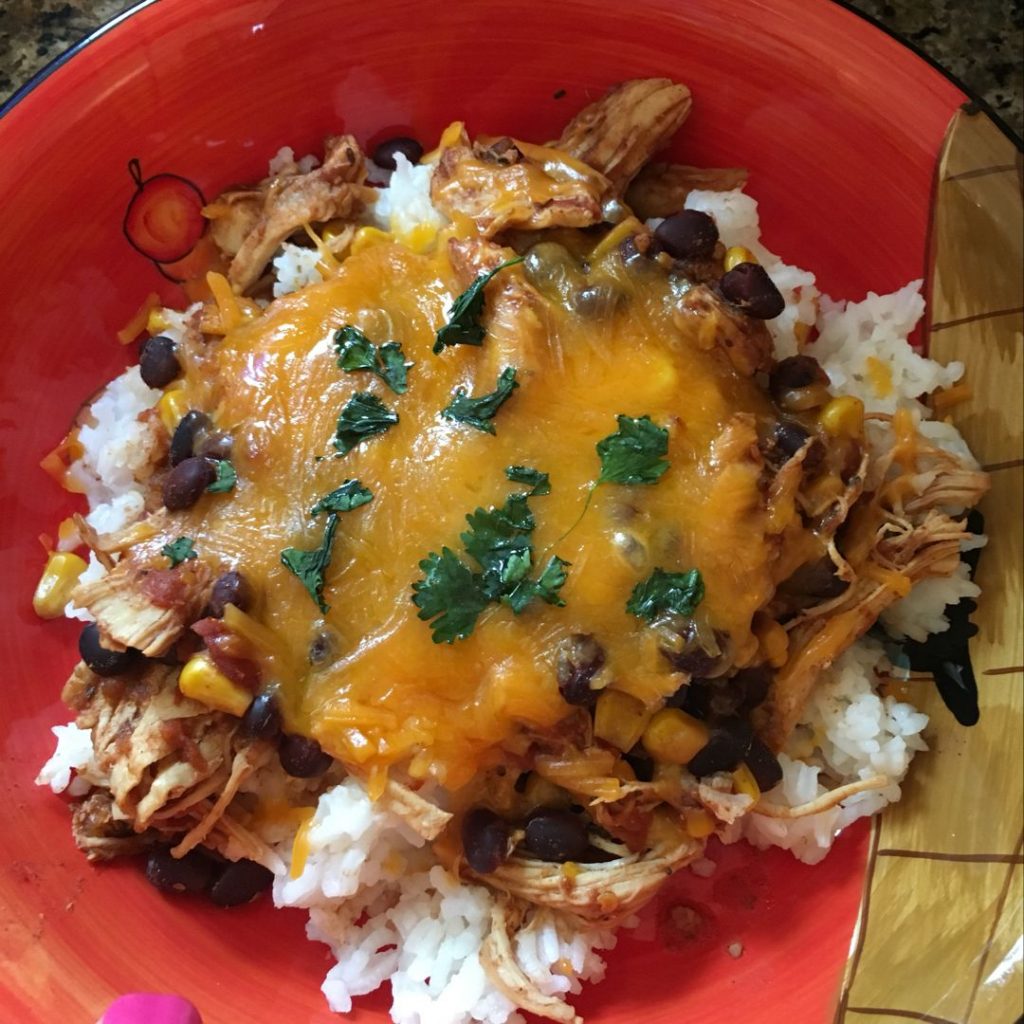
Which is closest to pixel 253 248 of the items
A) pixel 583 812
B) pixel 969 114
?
pixel 583 812

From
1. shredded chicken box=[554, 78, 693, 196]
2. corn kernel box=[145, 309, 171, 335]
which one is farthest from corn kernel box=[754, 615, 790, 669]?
corn kernel box=[145, 309, 171, 335]

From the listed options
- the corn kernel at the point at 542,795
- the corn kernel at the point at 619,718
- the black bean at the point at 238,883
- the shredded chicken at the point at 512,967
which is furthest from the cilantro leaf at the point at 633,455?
the black bean at the point at 238,883

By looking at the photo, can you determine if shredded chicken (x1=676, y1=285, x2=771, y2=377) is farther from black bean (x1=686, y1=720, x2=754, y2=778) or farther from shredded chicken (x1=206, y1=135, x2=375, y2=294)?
shredded chicken (x1=206, y1=135, x2=375, y2=294)

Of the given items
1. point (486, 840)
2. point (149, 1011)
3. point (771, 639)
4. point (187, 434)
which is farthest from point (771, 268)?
point (149, 1011)

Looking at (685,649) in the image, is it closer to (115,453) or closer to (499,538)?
(499,538)

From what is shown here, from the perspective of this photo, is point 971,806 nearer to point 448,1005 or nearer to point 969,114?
point 448,1005

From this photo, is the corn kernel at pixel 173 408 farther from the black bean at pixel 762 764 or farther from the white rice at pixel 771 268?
the black bean at pixel 762 764
